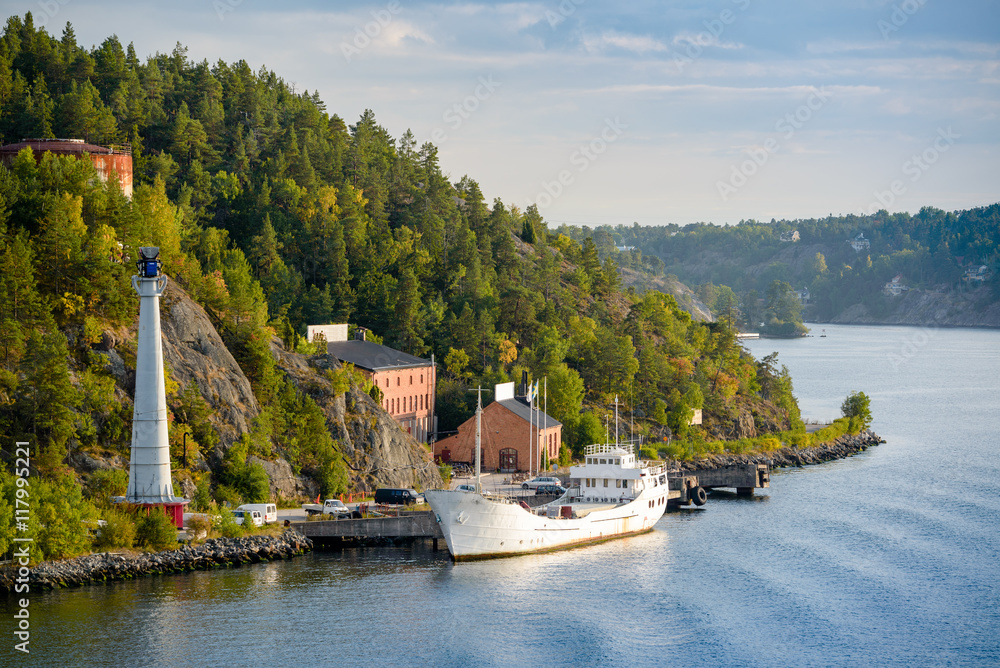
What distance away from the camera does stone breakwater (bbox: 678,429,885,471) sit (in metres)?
91.9

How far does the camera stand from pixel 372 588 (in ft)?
164

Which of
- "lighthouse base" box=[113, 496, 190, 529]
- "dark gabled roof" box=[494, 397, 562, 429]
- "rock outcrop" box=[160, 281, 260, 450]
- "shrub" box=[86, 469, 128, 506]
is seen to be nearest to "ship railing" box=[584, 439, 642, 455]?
"dark gabled roof" box=[494, 397, 562, 429]

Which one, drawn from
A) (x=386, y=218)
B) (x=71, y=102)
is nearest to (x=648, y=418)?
(x=386, y=218)

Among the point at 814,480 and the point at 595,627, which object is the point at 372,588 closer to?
the point at 595,627

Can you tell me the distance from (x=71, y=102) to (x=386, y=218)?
3268 centimetres

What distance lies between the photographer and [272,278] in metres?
89.2

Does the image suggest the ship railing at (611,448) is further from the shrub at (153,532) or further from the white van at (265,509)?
the shrub at (153,532)

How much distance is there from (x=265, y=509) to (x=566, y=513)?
16.6 metres

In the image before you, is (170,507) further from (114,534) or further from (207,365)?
(207,365)

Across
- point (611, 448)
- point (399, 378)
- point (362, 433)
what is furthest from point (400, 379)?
point (611, 448)

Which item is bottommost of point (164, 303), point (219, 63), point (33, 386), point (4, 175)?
point (33, 386)

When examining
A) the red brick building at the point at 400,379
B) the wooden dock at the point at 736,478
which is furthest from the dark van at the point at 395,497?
the wooden dock at the point at 736,478

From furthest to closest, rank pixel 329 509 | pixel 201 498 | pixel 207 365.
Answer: pixel 207 365 < pixel 329 509 < pixel 201 498

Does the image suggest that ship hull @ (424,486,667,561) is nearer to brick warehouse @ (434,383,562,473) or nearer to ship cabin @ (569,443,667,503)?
ship cabin @ (569,443,667,503)
